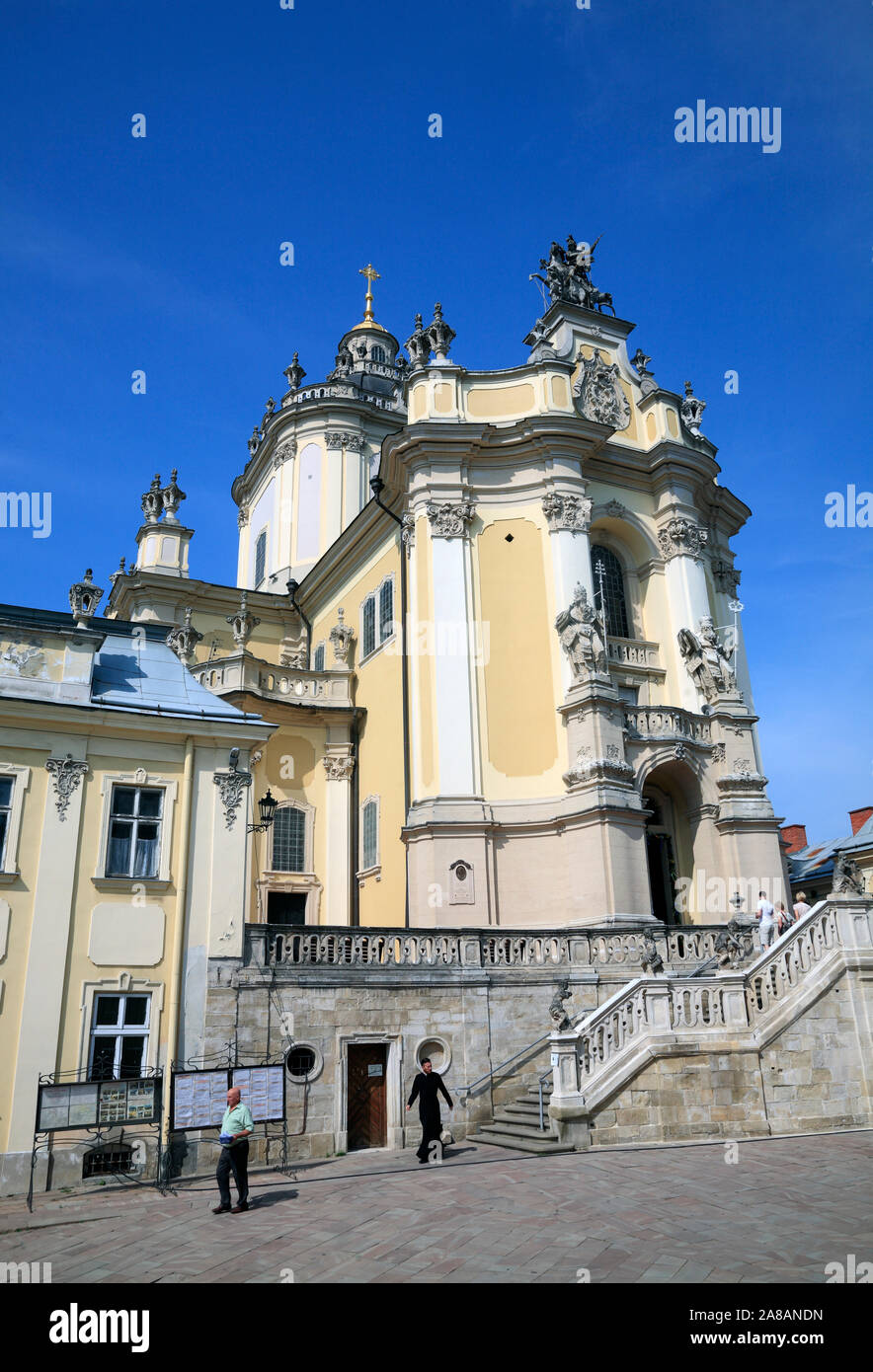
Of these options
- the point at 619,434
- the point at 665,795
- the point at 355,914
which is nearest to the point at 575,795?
the point at 665,795

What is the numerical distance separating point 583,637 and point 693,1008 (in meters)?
11.3

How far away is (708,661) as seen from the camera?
2791cm

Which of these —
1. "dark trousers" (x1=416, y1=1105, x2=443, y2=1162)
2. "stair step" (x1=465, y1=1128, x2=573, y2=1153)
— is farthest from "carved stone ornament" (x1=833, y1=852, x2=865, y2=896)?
"dark trousers" (x1=416, y1=1105, x2=443, y2=1162)

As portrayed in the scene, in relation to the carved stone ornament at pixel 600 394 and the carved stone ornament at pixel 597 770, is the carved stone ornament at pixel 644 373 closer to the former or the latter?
the carved stone ornament at pixel 600 394

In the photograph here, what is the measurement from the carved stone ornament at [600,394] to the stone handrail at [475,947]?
16.1 m

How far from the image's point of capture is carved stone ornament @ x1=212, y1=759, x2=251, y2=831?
57.3 feet

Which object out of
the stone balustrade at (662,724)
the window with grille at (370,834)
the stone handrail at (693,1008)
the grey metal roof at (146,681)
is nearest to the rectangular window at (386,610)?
the window with grille at (370,834)

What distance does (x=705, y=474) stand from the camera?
101ft

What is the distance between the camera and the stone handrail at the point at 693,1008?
49.9 ft

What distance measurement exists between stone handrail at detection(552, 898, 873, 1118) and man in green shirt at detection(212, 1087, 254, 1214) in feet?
17.3

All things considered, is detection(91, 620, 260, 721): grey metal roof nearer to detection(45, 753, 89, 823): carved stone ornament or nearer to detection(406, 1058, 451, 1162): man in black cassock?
detection(45, 753, 89, 823): carved stone ornament

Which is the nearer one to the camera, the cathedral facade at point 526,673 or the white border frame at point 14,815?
the white border frame at point 14,815

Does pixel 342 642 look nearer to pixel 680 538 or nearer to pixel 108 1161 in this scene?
pixel 680 538

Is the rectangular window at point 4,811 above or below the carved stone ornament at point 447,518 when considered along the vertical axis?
below
